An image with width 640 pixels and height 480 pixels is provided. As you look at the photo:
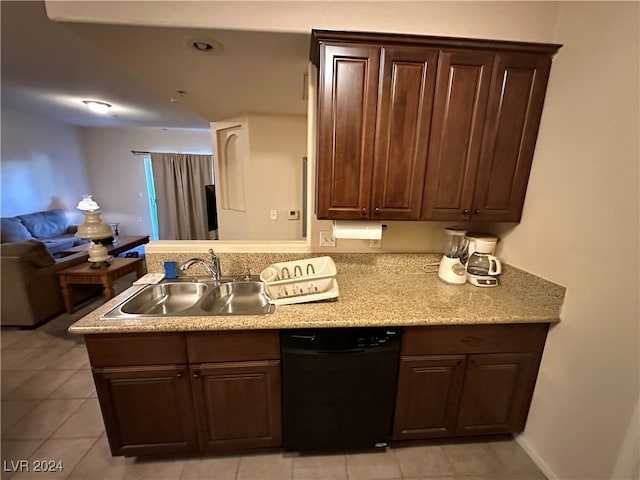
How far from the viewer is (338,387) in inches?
53.3

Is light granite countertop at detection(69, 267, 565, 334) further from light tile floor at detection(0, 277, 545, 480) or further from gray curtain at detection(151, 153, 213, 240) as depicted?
gray curtain at detection(151, 153, 213, 240)

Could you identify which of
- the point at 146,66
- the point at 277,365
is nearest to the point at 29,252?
the point at 146,66

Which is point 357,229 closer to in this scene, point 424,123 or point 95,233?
point 424,123

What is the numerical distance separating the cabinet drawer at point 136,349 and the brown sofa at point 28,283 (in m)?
2.24

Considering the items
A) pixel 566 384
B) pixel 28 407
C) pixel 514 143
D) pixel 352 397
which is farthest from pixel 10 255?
pixel 566 384

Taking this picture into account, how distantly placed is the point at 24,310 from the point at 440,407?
3791 millimetres

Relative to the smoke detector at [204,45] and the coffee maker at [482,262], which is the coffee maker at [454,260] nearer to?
the coffee maker at [482,262]

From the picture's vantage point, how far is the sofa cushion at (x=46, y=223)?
14.2ft

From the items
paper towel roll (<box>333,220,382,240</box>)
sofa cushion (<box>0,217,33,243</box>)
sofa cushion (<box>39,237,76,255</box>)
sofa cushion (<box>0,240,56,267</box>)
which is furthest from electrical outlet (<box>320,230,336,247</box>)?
sofa cushion (<box>0,217,33,243</box>)

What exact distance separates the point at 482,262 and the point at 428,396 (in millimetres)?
864

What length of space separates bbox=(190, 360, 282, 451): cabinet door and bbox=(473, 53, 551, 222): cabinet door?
148cm

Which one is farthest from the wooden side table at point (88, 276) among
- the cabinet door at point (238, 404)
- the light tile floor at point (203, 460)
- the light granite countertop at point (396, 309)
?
the cabinet door at point (238, 404)

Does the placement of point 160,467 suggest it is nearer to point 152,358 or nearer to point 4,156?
point 152,358

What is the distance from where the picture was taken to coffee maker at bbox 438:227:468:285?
1.70 meters
